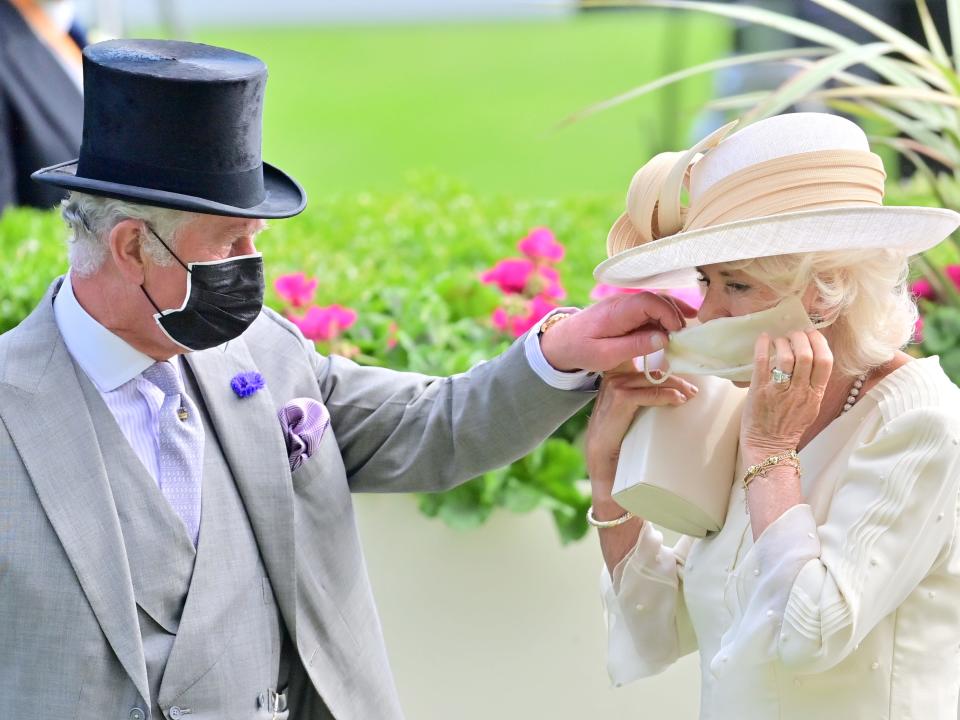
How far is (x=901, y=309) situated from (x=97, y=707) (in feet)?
4.95

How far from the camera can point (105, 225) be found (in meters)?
2.46

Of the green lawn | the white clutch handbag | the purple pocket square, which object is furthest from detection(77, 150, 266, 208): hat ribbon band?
the green lawn

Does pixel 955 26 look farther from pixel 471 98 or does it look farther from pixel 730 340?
pixel 471 98

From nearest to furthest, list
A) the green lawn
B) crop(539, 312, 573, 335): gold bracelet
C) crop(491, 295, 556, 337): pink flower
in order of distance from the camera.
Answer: crop(539, 312, 573, 335): gold bracelet
crop(491, 295, 556, 337): pink flower
the green lawn

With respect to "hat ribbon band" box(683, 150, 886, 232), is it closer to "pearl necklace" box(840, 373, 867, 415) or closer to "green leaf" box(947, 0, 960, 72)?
"pearl necklace" box(840, 373, 867, 415)

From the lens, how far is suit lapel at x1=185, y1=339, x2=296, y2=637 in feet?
8.37

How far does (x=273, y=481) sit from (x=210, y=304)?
0.36 m

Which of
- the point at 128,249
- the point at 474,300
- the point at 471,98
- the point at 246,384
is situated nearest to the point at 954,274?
the point at 474,300

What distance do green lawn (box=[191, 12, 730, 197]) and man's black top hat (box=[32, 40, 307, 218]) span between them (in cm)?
772

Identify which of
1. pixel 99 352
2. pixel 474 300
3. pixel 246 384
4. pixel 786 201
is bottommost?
pixel 474 300

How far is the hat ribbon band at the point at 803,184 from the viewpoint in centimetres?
216

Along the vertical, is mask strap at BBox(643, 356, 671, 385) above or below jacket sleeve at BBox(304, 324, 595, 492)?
above

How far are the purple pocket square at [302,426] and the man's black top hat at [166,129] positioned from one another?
1.39 ft

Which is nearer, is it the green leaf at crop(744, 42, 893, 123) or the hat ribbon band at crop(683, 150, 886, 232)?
the hat ribbon band at crop(683, 150, 886, 232)
